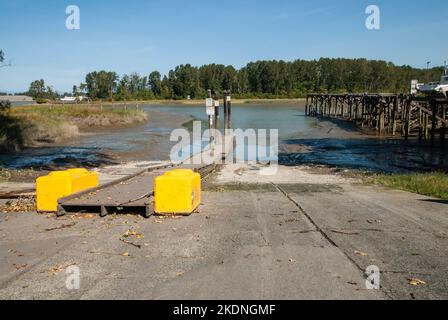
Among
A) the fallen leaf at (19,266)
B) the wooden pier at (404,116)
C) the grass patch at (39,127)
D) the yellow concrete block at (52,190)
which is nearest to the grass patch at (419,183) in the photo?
the yellow concrete block at (52,190)

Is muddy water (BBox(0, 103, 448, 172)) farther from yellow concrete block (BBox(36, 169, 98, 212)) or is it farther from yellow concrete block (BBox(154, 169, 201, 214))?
yellow concrete block (BBox(154, 169, 201, 214))

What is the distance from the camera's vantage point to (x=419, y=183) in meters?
12.9

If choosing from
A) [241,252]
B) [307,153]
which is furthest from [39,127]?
[241,252]

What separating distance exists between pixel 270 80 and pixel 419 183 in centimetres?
15145

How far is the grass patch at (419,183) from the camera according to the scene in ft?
38.2

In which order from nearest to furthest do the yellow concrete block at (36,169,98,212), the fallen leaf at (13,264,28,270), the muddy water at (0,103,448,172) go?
the fallen leaf at (13,264,28,270), the yellow concrete block at (36,169,98,212), the muddy water at (0,103,448,172)

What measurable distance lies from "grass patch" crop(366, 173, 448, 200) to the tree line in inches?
5331

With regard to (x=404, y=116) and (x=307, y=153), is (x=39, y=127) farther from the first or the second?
(x=404, y=116)

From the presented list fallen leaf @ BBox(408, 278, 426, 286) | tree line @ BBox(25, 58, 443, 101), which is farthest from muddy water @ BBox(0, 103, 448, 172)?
tree line @ BBox(25, 58, 443, 101)

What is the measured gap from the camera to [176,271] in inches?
235

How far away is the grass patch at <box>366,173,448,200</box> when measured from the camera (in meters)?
11.7

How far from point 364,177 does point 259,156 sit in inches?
329
